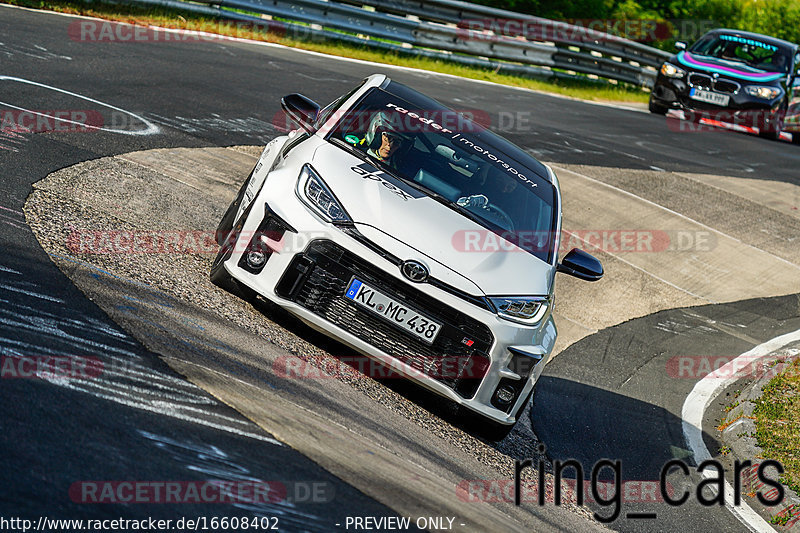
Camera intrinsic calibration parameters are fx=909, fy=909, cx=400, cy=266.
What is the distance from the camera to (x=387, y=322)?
508 centimetres

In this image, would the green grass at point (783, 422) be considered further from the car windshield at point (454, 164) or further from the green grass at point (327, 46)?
the green grass at point (327, 46)

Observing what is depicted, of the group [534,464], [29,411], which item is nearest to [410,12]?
[534,464]

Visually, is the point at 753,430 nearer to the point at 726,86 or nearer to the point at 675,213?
the point at 675,213

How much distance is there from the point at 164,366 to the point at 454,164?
2651 mm

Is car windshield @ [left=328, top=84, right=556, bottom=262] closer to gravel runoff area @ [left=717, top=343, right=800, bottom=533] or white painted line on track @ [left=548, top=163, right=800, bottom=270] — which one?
gravel runoff area @ [left=717, top=343, right=800, bottom=533]

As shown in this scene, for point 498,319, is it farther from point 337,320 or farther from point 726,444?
point 726,444

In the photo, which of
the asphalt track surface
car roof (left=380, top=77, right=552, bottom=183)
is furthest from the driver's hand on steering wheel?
the asphalt track surface

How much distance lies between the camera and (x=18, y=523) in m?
2.88

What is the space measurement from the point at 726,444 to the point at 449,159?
9.77 feet

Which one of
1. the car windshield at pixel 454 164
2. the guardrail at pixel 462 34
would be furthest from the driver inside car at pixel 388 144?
the guardrail at pixel 462 34

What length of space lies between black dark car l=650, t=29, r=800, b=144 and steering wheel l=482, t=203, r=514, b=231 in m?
13.4

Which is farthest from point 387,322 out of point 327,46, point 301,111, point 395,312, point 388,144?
point 327,46

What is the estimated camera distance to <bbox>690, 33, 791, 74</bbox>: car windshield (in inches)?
733

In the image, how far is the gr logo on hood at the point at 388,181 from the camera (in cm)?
561
